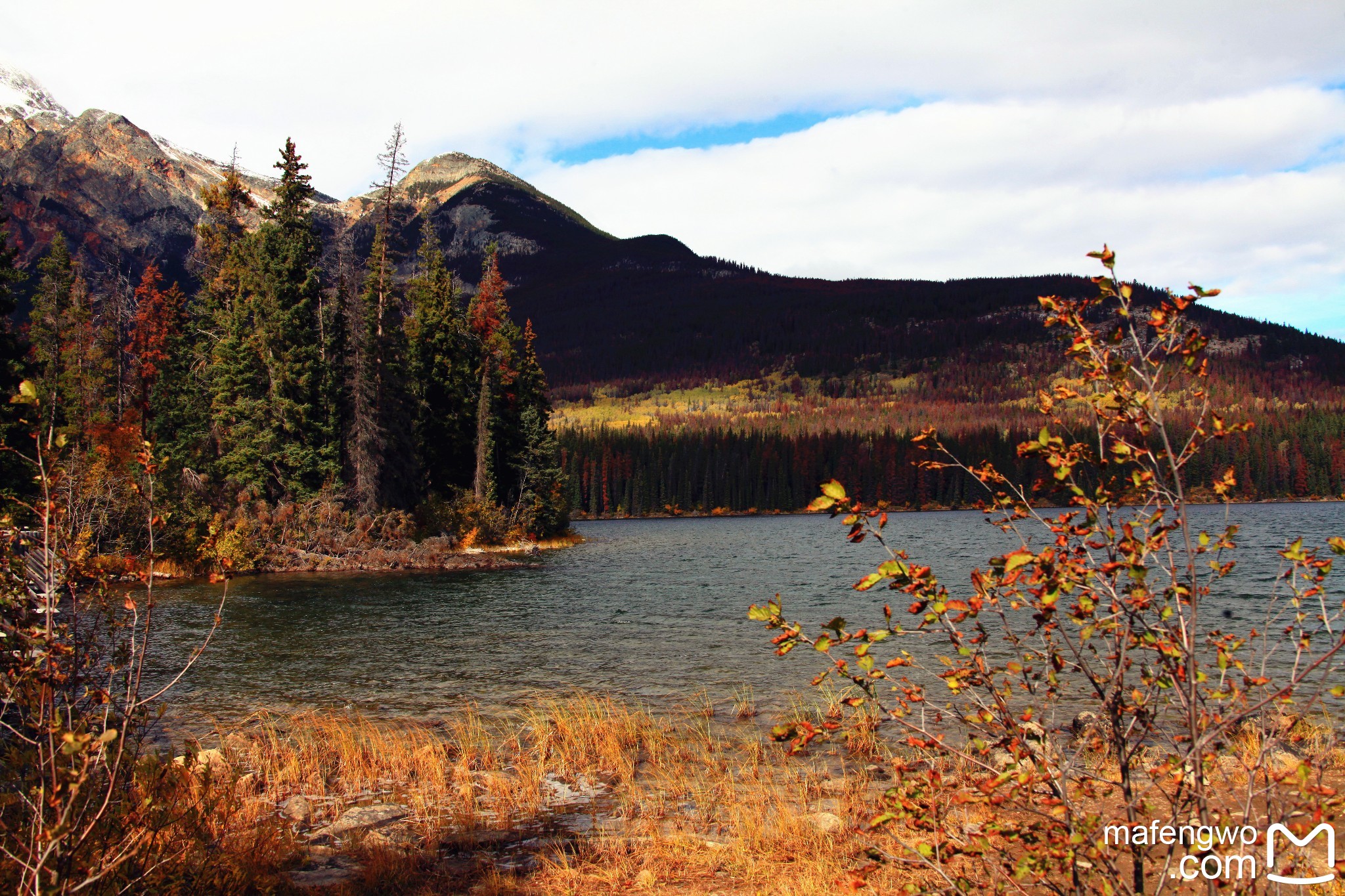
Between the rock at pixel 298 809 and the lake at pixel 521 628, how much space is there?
19.2 feet

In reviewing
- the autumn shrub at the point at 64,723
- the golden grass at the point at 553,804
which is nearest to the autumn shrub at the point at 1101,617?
the golden grass at the point at 553,804

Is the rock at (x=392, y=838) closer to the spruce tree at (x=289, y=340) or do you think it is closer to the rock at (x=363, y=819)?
the rock at (x=363, y=819)

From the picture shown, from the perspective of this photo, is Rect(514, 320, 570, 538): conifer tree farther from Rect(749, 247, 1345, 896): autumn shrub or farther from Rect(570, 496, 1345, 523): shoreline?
Rect(570, 496, 1345, 523): shoreline

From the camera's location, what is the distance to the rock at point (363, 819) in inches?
383

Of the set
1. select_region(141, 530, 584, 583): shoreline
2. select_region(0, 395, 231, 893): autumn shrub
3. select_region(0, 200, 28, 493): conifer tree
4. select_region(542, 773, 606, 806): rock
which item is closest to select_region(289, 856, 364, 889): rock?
select_region(0, 395, 231, 893): autumn shrub

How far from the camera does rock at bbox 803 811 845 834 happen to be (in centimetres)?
934

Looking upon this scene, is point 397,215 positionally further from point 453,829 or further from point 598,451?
point 598,451

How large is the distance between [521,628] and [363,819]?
1851 centimetres

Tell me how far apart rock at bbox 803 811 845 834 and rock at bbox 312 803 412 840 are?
489 cm

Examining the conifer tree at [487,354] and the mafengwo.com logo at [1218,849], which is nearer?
the mafengwo.com logo at [1218,849]

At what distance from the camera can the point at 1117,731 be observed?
438cm

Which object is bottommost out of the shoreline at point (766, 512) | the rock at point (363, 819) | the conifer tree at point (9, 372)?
the shoreline at point (766, 512)

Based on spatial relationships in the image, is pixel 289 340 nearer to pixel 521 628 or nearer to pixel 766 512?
pixel 521 628

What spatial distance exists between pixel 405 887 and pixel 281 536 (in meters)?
45.1
